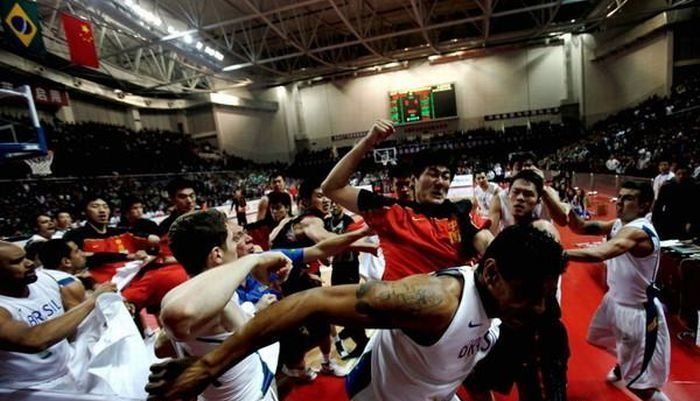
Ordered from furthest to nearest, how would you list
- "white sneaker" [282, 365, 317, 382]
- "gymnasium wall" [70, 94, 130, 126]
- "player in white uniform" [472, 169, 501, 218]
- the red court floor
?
"gymnasium wall" [70, 94, 130, 126] < "player in white uniform" [472, 169, 501, 218] < "white sneaker" [282, 365, 317, 382] < the red court floor

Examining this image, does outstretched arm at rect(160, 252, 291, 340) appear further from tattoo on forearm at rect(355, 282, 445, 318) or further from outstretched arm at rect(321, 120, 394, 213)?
outstretched arm at rect(321, 120, 394, 213)

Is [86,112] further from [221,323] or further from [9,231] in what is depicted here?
[221,323]

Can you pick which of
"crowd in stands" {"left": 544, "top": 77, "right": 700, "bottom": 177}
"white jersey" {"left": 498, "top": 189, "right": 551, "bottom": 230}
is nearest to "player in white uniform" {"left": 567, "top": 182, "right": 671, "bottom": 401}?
"white jersey" {"left": 498, "top": 189, "right": 551, "bottom": 230}

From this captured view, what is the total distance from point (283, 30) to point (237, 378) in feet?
56.6

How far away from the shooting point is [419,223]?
229 centimetres

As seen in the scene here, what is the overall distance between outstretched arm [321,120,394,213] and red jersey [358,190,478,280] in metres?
0.08

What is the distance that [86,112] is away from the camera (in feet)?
56.8

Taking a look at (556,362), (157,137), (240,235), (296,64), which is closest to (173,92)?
(157,137)

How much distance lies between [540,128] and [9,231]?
24991mm

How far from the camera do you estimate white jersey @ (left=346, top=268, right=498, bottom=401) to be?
124cm

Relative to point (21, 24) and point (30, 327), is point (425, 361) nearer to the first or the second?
point (30, 327)

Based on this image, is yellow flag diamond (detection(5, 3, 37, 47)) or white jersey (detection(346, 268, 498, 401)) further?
yellow flag diamond (detection(5, 3, 37, 47))

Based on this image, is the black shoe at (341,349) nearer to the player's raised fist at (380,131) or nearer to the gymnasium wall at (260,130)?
the player's raised fist at (380,131)

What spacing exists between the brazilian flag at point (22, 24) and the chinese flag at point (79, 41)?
88.9 inches
